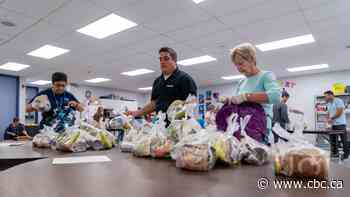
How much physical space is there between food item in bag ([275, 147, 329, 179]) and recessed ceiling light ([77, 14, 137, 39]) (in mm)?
3216

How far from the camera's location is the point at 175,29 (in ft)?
12.9

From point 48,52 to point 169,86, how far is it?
445 centimetres

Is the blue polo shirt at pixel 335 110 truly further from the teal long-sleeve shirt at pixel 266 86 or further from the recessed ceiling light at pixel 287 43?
the teal long-sleeve shirt at pixel 266 86

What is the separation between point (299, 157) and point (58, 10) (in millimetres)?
3424

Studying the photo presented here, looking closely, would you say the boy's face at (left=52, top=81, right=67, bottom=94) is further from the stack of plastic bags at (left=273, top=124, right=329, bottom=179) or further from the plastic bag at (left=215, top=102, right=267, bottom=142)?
the stack of plastic bags at (left=273, top=124, right=329, bottom=179)

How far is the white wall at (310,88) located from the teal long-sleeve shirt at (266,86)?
7.98 m

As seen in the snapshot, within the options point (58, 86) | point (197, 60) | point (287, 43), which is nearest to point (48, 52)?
point (197, 60)

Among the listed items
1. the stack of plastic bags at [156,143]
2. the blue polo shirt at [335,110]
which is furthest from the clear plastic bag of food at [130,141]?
the blue polo shirt at [335,110]

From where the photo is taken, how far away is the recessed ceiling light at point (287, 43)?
4.46m

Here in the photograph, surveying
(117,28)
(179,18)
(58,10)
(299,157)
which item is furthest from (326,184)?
(117,28)

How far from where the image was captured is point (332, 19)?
359cm

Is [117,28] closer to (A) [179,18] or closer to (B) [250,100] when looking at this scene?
(A) [179,18]

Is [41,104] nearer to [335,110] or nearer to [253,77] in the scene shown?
[253,77]

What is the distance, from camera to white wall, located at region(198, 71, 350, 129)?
7792 millimetres
